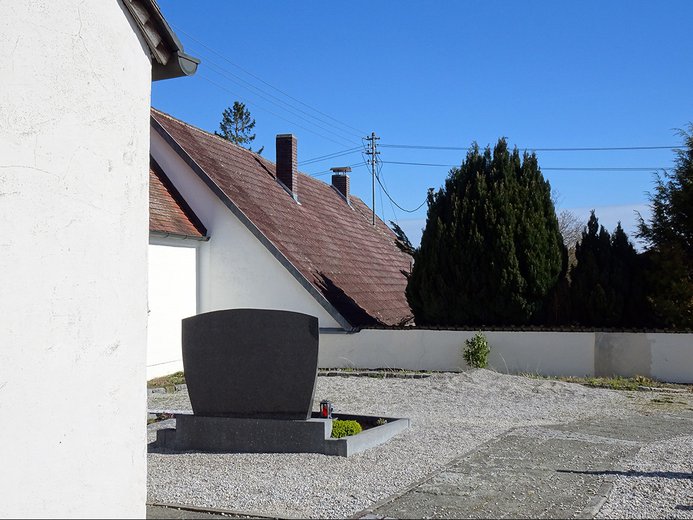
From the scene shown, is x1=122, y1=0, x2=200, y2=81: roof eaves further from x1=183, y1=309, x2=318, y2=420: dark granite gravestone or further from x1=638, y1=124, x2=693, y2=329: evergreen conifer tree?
x1=638, y1=124, x2=693, y2=329: evergreen conifer tree

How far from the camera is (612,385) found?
1620 centimetres

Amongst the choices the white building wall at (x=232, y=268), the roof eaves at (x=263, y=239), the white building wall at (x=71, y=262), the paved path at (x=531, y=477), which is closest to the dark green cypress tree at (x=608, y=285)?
the roof eaves at (x=263, y=239)

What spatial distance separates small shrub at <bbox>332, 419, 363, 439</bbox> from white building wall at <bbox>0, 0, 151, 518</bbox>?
12.2 ft

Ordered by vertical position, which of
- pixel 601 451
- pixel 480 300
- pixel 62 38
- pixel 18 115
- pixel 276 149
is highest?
pixel 276 149

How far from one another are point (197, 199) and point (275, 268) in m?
2.76

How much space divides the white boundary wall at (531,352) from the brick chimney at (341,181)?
14602mm

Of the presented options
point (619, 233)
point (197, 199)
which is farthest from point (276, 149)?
point (619, 233)

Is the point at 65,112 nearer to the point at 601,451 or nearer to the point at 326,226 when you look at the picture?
the point at 601,451

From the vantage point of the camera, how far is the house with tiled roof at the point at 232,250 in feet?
61.6

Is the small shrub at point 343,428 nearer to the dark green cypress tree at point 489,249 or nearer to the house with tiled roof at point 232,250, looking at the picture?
the house with tiled roof at point 232,250

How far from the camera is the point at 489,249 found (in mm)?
18719

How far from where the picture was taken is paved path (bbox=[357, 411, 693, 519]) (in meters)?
6.85


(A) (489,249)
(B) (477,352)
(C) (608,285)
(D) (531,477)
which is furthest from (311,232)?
(D) (531,477)

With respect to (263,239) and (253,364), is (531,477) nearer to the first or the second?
(253,364)
